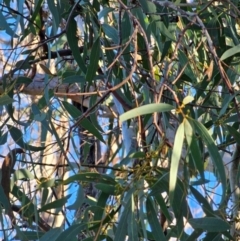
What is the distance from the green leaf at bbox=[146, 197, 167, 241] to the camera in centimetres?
103

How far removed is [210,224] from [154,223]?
10 cm

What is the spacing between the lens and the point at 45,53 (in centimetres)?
145

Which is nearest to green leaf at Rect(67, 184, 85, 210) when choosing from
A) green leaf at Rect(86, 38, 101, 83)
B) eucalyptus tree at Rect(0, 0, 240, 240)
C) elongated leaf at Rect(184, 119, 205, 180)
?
eucalyptus tree at Rect(0, 0, 240, 240)

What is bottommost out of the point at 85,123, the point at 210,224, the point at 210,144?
the point at 210,224

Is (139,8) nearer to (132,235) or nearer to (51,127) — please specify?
(51,127)

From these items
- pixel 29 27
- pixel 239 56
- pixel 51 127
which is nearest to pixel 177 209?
pixel 51 127

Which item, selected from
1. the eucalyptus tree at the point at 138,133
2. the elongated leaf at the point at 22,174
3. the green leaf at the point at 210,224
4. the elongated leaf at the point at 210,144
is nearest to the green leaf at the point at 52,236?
the eucalyptus tree at the point at 138,133

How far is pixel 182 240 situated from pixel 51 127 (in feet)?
1.01

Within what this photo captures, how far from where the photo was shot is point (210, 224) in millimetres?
981

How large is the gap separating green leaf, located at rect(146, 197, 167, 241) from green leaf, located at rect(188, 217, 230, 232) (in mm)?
65

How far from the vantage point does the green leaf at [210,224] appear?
97 cm

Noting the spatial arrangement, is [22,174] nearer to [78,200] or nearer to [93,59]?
[78,200]

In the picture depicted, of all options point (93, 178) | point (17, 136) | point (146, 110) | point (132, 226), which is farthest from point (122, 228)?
point (17, 136)

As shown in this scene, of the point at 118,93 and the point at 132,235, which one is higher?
the point at 118,93
